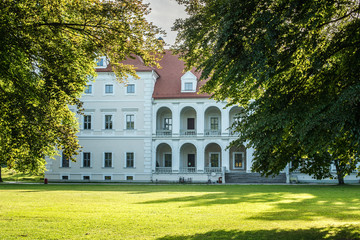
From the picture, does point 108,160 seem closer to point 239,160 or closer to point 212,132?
point 212,132

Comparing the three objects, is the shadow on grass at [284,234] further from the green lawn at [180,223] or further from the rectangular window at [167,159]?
the rectangular window at [167,159]

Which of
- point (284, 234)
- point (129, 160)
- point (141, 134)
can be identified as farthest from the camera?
point (141, 134)

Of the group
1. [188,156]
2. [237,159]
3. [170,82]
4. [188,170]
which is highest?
[170,82]

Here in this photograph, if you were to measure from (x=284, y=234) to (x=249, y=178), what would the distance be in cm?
2882

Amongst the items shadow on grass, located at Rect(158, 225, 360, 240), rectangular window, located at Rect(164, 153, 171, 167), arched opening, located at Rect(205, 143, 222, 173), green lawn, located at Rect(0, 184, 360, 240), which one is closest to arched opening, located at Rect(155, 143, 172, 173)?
rectangular window, located at Rect(164, 153, 171, 167)

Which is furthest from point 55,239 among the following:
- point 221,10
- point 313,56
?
point 313,56

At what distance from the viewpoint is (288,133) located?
8.55m

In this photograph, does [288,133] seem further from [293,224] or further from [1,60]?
[1,60]

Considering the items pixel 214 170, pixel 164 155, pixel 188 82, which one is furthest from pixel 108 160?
pixel 188 82

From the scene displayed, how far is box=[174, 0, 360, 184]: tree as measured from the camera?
744 centimetres

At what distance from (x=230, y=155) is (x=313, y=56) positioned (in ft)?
113

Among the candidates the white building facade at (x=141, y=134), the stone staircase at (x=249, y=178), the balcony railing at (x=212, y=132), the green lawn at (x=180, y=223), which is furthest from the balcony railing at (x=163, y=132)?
the green lawn at (x=180, y=223)

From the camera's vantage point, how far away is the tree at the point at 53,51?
32.6 feet

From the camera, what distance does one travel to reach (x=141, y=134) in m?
40.5
